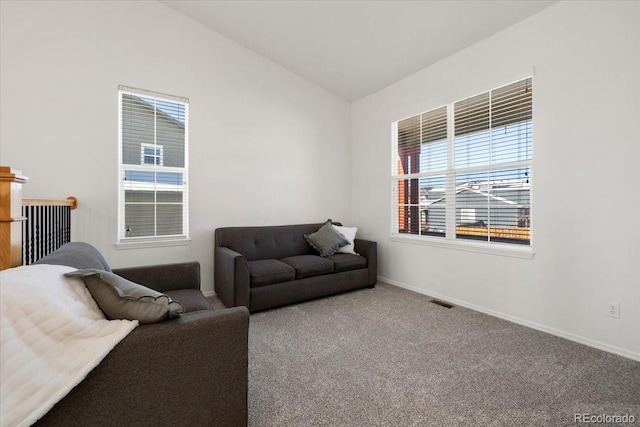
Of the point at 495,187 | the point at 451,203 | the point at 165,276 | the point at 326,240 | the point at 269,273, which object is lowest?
the point at 269,273

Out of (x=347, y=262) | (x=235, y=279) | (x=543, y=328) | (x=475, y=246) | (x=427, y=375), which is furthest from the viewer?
(x=347, y=262)

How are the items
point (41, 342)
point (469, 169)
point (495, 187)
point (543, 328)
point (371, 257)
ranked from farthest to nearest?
1. point (371, 257)
2. point (469, 169)
3. point (495, 187)
4. point (543, 328)
5. point (41, 342)

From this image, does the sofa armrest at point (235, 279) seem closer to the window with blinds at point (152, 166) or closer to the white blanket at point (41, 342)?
the window with blinds at point (152, 166)

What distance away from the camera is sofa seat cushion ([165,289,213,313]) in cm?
197

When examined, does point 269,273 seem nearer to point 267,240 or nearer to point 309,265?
point 309,265

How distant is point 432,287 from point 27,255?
377 cm

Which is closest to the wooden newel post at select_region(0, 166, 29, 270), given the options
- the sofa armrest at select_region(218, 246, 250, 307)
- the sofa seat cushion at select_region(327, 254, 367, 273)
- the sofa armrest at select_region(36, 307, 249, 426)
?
the sofa armrest at select_region(36, 307, 249, 426)

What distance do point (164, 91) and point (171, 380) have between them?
10.9ft

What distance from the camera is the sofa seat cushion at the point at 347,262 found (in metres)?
3.70

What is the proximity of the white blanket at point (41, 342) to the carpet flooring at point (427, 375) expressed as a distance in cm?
95

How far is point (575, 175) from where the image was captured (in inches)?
98.0

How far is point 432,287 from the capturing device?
368 cm

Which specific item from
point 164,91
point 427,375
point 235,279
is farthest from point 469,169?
point 164,91

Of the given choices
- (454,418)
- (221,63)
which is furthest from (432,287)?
(221,63)
